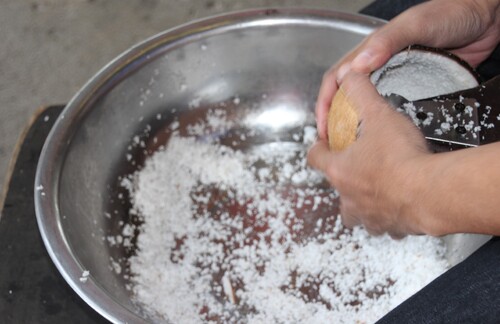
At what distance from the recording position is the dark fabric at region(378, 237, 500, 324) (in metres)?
0.55

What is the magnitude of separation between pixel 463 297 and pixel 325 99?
272 millimetres

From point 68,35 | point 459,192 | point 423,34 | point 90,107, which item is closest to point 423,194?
point 459,192

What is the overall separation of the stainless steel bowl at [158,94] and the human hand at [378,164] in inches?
10.0

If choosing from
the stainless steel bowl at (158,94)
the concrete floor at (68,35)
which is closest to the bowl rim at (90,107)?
the stainless steel bowl at (158,94)

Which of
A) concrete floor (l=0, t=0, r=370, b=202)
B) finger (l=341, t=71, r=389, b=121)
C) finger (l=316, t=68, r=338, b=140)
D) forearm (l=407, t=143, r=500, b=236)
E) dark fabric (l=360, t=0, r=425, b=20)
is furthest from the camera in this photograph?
concrete floor (l=0, t=0, r=370, b=202)

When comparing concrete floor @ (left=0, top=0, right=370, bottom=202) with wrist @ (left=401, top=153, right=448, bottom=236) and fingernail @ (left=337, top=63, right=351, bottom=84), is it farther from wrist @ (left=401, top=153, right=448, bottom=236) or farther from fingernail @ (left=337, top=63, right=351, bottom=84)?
wrist @ (left=401, top=153, right=448, bottom=236)

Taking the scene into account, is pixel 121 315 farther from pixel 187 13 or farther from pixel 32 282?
pixel 187 13

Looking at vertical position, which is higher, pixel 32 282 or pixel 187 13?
pixel 187 13

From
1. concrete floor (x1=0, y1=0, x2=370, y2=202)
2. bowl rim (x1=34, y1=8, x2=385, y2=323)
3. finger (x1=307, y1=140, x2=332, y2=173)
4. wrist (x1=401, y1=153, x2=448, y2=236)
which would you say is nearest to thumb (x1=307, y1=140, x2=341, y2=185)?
finger (x1=307, y1=140, x2=332, y2=173)

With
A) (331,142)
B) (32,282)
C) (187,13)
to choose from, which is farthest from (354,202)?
(187,13)

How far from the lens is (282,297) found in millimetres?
777

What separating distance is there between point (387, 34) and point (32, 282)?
0.56 metres

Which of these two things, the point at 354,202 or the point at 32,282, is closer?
the point at 354,202

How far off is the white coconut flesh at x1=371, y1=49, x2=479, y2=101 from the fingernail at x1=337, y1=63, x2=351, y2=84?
0.03m
